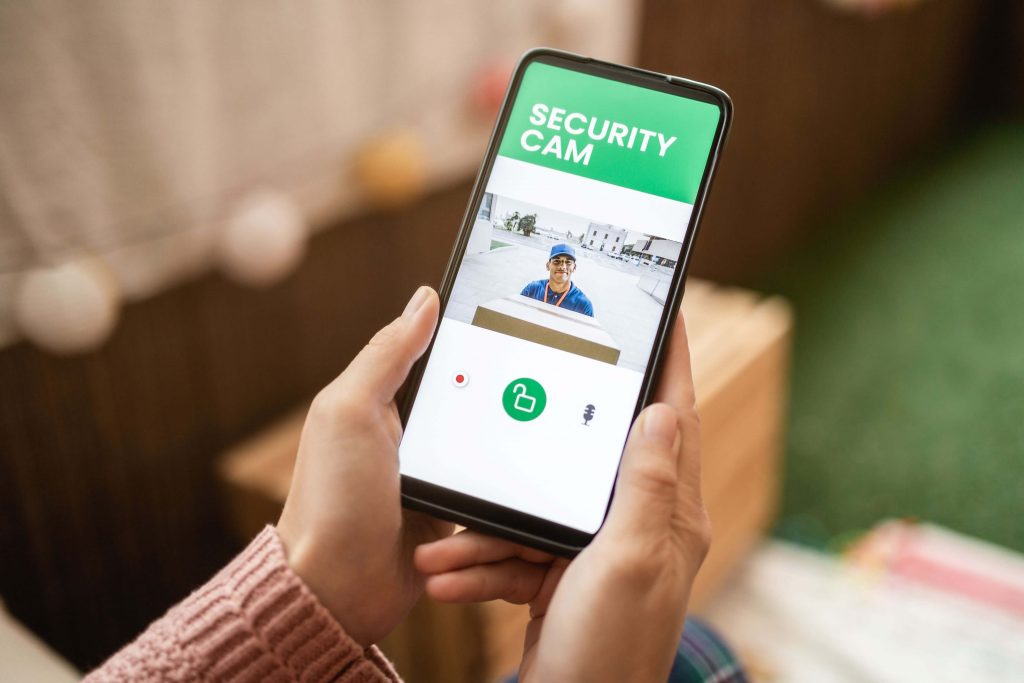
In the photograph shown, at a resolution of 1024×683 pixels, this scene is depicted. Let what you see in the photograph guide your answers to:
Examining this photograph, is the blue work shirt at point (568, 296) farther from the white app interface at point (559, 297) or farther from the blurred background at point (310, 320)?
the blurred background at point (310, 320)

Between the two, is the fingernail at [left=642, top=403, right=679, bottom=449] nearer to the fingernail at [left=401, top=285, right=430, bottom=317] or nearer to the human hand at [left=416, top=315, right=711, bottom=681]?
the human hand at [left=416, top=315, right=711, bottom=681]

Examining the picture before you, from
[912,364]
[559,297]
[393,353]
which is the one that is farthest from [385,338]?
[912,364]

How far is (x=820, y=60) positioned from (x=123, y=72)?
1.61 m

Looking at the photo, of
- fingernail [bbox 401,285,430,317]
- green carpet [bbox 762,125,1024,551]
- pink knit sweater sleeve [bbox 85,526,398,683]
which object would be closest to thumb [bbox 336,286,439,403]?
fingernail [bbox 401,285,430,317]

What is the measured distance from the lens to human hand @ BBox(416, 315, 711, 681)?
0.48m

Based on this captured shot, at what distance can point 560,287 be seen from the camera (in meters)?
0.58

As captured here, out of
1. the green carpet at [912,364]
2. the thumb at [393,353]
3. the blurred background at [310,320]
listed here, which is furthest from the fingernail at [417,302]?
the green carpet at [912,364]

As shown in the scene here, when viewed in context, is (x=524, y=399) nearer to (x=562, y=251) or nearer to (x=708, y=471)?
(x=562, y=251)

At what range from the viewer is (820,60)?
6.38 feet

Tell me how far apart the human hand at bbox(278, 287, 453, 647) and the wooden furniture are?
1.26ft

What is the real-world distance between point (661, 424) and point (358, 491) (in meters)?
0.19

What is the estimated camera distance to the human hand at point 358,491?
514mm

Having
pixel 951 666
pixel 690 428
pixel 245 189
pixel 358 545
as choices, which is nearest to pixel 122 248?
pixel 245 189

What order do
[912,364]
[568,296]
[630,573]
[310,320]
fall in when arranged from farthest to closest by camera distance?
[912,364]
[310,320]
[568,296]
[630,573]
